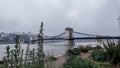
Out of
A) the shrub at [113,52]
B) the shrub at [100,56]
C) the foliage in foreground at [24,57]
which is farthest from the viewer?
the shrub at [100,56]

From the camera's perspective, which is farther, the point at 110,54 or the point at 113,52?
the point at 110,54

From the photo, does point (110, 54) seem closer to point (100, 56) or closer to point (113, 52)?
point (113, 52)

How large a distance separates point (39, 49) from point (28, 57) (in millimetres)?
590

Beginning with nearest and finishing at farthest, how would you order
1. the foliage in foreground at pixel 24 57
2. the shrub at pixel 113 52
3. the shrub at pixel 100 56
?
the foliage in foreground at pixel 24 57, the shrub at pixel 113 52, the shrub at pixel 100 56

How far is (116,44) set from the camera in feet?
45.9

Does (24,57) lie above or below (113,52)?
above

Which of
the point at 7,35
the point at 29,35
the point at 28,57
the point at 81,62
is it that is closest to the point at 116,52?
the point at 81,62

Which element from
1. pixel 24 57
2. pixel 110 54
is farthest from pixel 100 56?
pixel 24 57

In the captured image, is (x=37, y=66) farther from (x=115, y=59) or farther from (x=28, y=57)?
(x=115, y=59)

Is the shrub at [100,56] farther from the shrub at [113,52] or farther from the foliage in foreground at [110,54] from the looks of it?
the shrub at [113,52]

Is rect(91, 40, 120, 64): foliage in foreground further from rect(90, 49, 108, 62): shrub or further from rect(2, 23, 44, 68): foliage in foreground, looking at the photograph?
rect(2, 23, 44, 68): foliage in foreground

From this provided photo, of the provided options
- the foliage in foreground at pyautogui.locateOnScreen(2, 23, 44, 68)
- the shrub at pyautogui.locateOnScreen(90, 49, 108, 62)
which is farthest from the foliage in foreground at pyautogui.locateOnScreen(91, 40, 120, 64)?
the foliage in foreground at pyautogui.locateOnScreen(2, 23, 44, 68)

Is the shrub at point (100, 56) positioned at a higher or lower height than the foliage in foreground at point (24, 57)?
lower

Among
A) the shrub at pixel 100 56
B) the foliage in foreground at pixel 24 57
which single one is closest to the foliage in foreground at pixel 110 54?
the shrub at pixel 100 56
